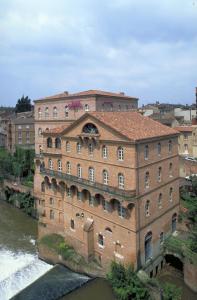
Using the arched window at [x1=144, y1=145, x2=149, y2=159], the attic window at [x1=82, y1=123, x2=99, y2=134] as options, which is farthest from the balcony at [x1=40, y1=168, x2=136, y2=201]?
the attic window at [x1=82, y1=123, x2=99, y2=134]

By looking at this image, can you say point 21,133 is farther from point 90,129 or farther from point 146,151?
point 146,151

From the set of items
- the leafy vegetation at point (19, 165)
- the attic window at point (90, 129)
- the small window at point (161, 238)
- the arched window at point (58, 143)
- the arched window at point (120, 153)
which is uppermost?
the attic window at point (90, 129)

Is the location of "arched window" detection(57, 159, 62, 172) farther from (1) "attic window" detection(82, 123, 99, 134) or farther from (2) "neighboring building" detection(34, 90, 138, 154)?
(1) "attic window" detection(82, 123, 99, 134)

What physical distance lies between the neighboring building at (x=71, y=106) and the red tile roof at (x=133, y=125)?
821 centimetres

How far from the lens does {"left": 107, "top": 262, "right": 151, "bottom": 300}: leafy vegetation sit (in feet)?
87.8

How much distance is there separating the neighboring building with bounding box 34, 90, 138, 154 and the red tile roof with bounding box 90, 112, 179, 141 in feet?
26.9

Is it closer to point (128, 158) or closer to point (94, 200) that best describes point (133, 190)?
point (128, 158)

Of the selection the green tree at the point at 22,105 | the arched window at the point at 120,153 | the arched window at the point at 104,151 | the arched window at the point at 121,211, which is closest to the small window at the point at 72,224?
the arched window at the point at 121,211

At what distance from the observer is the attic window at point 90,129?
114ft

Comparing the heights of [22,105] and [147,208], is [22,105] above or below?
above

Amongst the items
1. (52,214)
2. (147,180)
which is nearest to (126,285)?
(147,180)

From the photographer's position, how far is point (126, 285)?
27.4 m

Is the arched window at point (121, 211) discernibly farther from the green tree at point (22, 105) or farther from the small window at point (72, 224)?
the green tree at point (22, 105)

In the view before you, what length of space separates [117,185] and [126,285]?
9.98 m
